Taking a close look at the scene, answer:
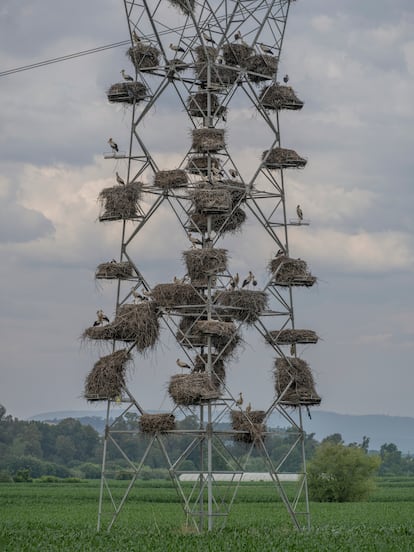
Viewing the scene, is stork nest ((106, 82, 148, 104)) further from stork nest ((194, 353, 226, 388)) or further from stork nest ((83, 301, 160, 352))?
stork nest ((194, 353, 226, 388))

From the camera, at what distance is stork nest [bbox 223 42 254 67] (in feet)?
113

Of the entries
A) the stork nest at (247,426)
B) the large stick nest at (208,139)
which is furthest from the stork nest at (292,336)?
the large stick nest at (208,139)

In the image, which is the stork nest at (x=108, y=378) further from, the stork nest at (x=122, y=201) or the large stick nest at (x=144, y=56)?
the large stick nest at (x=144, y=56)

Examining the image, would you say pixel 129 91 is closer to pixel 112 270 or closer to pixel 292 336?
A: pixel 112 270

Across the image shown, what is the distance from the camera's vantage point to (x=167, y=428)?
1266 inches

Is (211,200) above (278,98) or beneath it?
beneath

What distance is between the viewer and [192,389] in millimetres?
30891

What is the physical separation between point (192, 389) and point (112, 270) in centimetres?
458

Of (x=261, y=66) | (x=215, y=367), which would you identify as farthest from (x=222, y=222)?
(x=261, y=66)

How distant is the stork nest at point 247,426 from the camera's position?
32.7 metres

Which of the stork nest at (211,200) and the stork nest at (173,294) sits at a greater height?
the stork nest at (211,200)

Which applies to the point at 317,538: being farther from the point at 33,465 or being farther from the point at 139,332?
the point at 33,465

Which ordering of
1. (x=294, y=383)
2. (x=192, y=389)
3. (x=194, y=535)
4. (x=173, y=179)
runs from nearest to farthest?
(x=194, y=535), (x=192, y=389), (x=173, y=179), (x=294, y=383)

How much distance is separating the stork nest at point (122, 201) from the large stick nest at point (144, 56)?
349cm
